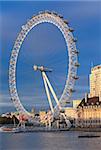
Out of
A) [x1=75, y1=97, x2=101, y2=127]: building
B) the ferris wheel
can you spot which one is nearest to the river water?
the ferris wheel

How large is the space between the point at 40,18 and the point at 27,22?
122cm

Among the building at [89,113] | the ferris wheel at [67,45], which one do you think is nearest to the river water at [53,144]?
the ferris wheel at [67,45]

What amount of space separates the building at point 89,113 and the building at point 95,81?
473 centimetres

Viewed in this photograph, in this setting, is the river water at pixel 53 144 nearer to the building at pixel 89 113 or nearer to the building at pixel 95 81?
the building at pixel 89 113

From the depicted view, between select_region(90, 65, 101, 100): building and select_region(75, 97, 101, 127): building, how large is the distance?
473 cm

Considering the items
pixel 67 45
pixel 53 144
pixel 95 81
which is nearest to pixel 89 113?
pixel 95 81

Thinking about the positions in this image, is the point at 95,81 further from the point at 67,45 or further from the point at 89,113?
the point at 67,45

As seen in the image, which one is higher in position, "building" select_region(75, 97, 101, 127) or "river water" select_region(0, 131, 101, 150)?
"building" select_region(75, 97, 101, 127)

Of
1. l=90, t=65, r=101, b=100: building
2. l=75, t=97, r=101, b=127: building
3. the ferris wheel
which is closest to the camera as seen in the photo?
the ferris wheel

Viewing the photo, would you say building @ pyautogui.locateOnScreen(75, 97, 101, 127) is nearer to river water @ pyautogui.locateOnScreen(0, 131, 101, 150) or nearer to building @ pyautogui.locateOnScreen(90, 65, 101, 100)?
building @ pyautogui.locateOnScreen(90, 65, 101, 100)

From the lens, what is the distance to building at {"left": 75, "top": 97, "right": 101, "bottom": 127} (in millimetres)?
54406

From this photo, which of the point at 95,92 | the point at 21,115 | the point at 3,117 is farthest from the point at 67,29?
the point at 3,117

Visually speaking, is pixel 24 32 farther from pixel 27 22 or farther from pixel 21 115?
pixel 21 115

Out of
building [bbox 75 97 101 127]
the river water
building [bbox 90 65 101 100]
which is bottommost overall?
the river water
